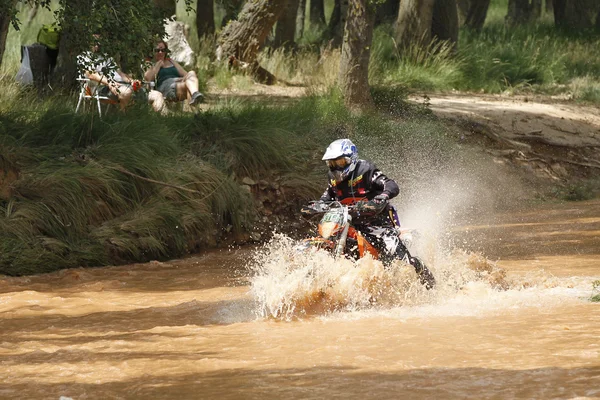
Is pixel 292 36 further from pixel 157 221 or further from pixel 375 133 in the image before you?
pixel 157 221

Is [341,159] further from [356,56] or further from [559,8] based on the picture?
[559,8]

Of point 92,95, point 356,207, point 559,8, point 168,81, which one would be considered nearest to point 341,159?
point 356,207

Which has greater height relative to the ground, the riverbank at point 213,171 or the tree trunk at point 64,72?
the tree trunk at point 64,72

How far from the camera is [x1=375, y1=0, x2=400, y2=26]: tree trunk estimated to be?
27891 millimetres

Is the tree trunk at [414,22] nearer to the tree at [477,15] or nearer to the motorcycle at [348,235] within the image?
the tree at [477,15]

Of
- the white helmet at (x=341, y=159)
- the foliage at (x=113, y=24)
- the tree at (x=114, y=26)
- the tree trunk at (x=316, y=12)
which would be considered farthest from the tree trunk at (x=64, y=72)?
the tree trunk at (x=316, y=12)

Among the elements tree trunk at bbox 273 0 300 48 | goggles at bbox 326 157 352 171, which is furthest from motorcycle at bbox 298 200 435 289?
tree trunk at bbox 273 0 300 48

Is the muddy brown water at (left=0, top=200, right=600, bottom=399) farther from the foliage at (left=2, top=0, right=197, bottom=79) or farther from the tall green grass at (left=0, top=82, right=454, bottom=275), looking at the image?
the foliage at (left=2, top=0, right=197, bottom=79)

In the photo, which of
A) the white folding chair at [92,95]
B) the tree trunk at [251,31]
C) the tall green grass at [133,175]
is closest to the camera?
the tall green grass at [133,175]

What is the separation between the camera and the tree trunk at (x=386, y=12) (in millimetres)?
27891

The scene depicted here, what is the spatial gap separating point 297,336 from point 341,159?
5.98ft

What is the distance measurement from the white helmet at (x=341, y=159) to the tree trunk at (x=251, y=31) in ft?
38.5

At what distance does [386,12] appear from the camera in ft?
97.0

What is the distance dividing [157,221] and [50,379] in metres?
5.78
